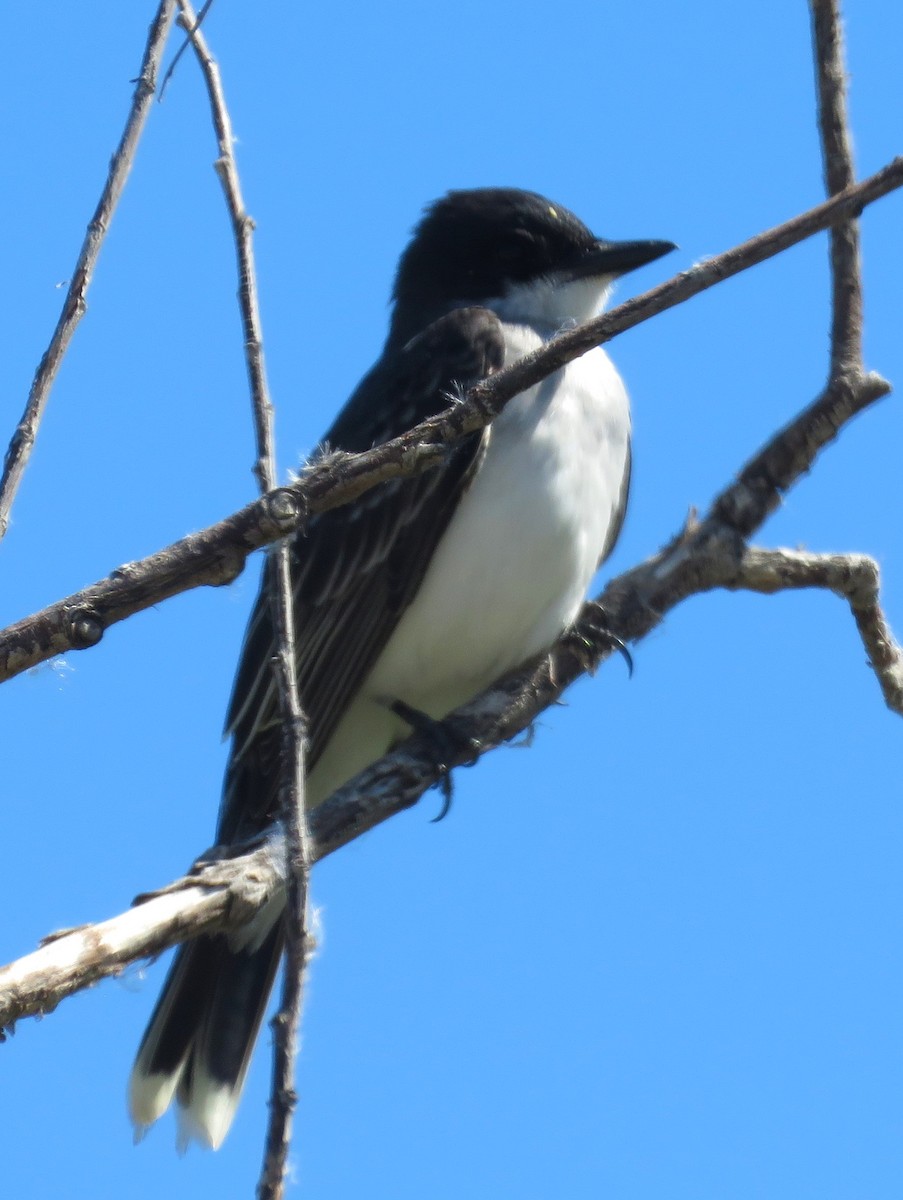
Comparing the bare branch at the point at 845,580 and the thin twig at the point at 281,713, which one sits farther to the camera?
the bare branch at the point at 845,580

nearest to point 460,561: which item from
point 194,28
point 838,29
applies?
point 838,29

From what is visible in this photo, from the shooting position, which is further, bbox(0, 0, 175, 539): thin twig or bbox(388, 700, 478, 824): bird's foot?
bbox(388, 700, 478, 824): bird's foot

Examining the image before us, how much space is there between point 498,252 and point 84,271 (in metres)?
3.92

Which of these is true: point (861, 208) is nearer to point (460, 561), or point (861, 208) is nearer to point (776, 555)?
point (776, 555)

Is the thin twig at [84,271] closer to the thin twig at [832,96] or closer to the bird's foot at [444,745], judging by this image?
the thin twig at [832,96]

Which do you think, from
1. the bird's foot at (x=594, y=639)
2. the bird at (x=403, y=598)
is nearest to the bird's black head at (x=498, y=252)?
Answer: the bird at (x=403, y=598)

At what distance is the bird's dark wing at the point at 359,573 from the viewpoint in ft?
18.4

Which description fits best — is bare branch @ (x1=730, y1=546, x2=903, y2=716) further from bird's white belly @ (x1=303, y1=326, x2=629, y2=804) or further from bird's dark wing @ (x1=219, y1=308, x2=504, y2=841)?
bird's dark wing @ (x1=219, y1=308, x2=504, y2=841)

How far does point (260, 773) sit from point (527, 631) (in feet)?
3.34

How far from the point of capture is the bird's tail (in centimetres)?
544

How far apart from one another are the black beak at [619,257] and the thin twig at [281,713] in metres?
3.19

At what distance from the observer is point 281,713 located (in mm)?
2877

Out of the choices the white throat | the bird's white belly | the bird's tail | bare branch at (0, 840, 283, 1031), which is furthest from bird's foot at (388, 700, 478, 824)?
the white throat

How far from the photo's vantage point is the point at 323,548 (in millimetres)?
5969
